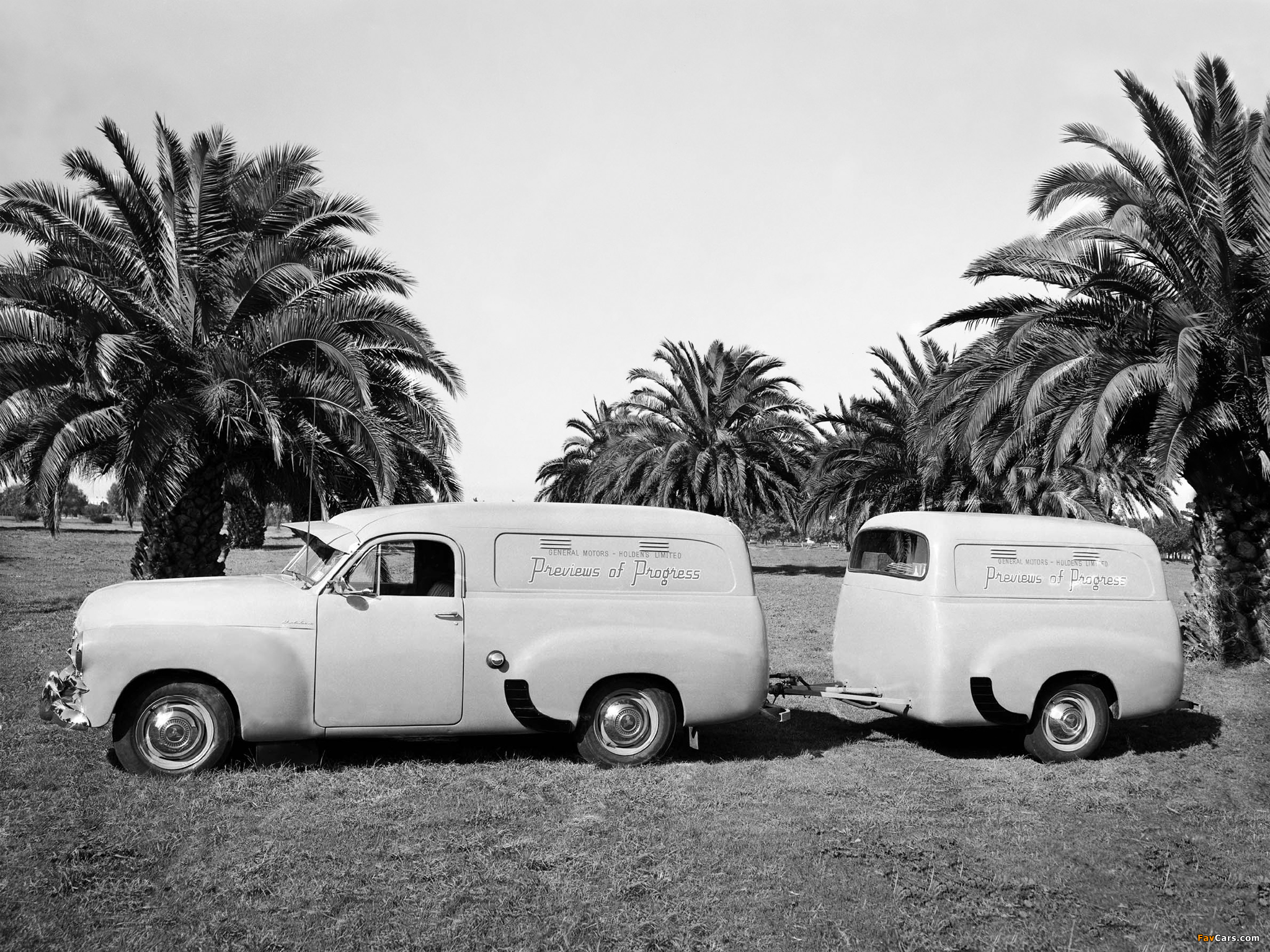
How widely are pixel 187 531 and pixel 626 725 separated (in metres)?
8.93

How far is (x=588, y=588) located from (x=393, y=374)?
8455 mm

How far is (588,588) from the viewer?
784cm

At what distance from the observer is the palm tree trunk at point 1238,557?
43.7ft

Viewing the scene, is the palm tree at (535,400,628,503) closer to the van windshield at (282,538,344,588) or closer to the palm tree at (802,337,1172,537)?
the palm tree at (802,337,1172,537)

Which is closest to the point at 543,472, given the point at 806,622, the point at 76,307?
the point at 806,622

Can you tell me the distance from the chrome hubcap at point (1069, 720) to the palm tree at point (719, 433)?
23.9 metres

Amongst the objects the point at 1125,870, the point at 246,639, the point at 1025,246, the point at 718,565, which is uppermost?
the point at 1025,246

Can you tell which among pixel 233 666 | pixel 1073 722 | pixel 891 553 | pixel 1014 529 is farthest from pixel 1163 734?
pixel 233 666

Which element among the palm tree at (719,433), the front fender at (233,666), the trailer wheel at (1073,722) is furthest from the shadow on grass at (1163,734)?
the palm tree at (719,433)

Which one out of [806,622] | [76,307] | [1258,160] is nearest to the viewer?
[1258,160]

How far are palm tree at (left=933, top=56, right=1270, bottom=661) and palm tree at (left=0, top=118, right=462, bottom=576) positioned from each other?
807cm

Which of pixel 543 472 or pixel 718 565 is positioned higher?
pixel 543 472

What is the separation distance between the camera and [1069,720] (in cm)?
852

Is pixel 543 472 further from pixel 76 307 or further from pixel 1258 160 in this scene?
pixel 1258 160
